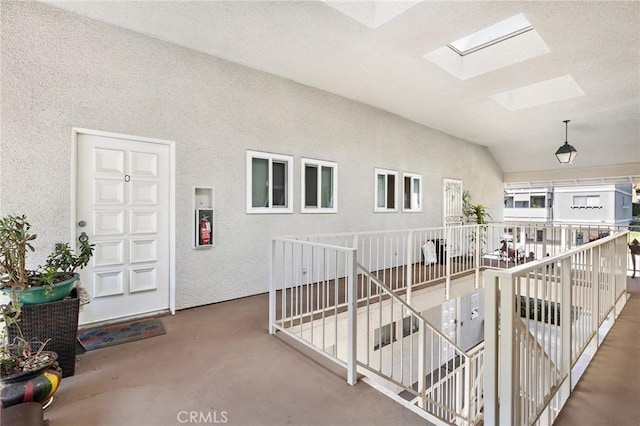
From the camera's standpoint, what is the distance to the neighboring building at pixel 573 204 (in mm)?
9461

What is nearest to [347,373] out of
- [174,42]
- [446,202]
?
[174,42]

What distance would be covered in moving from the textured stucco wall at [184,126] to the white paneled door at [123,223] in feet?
0.50

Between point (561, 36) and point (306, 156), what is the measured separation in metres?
3.35

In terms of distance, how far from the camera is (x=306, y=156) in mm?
4875

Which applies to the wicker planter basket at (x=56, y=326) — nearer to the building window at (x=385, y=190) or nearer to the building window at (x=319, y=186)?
the building window at (x=319, y=186)

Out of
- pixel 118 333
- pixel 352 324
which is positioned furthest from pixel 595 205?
pixel 118 333

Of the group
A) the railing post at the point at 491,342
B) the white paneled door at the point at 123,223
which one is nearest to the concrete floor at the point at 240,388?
the railing post at the point at 491,342

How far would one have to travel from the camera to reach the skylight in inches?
142

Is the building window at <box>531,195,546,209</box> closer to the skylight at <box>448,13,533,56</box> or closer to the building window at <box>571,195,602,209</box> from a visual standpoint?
the building window at <box>571,195,602,209</box>

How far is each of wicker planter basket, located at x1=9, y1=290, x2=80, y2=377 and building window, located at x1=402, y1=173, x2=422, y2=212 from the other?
567 centimetres

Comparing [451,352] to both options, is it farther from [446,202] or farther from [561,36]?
[561,36]

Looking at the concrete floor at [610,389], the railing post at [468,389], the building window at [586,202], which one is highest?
the building window at [586,202]

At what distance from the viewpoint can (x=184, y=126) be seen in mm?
3717

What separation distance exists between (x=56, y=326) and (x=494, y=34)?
5447 mm
